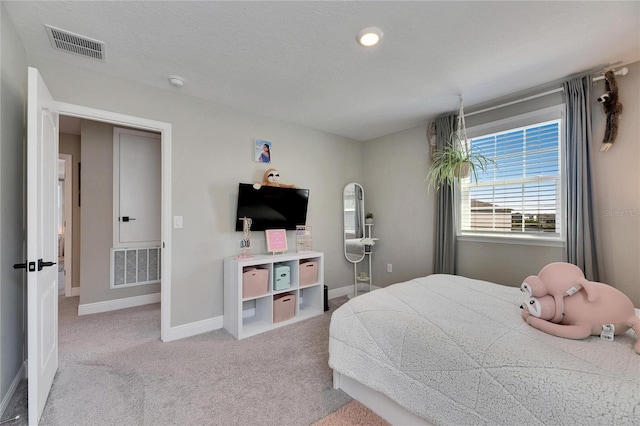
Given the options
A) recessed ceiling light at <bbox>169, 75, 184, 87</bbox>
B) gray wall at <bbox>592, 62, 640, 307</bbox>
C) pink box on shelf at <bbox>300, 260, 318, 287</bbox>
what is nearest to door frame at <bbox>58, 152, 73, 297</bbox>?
recessed ceiling light at <bbox>169, 75, 184, 87</bbox>

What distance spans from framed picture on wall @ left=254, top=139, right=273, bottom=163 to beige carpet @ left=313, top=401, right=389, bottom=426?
8.47ft

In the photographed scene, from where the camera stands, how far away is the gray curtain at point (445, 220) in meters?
3.20

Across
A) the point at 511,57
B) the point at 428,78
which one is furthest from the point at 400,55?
the point at 511,57

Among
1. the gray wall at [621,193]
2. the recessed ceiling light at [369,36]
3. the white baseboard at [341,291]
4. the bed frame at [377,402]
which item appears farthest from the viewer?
the white baseboard at [341,291]

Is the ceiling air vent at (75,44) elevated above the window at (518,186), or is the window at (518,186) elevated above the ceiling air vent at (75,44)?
the ceiling air vent at (75,44)

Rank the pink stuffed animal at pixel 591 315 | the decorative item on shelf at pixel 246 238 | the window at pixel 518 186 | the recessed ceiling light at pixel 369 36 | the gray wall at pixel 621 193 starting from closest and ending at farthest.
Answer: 1. the pink stuffed animal at pixel 591 315
2. the recessed ceiling light at pixel 369 36
3. the gray wall at pixel 621 193
4. the window at pixel 518 186
5. the decorative item on shelf at pixel 246 238

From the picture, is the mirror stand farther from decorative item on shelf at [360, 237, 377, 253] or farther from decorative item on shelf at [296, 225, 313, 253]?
decorative item on shelf at [296, 225, 313, 253]

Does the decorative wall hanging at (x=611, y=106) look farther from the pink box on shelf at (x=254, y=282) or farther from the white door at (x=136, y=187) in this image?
the white door at (x=136, y=187)

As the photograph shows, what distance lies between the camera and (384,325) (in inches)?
63.6

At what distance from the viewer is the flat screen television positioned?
3125mm

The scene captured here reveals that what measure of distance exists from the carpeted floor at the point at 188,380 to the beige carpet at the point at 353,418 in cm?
6

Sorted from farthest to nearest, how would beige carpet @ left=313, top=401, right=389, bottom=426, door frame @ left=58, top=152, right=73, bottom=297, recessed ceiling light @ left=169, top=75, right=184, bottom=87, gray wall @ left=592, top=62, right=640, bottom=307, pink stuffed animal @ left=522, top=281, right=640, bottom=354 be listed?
door frame @ left=58, top=152, right=73, bottom=297
recessed ceiling light @ left=169, top=75, right=184, bottom=87
gray wall @ left=592, top=62, right=640, bottom=307
beige carpet @ left=313, top=401, right=389, bottom=426
pink stuffed animal @ left=522, top=281, right=640, bottom=354

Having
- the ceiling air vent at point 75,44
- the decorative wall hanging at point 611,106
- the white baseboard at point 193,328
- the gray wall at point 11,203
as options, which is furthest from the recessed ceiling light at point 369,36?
the white baseboard at point 193,328

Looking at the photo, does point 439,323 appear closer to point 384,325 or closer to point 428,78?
point 384,325
